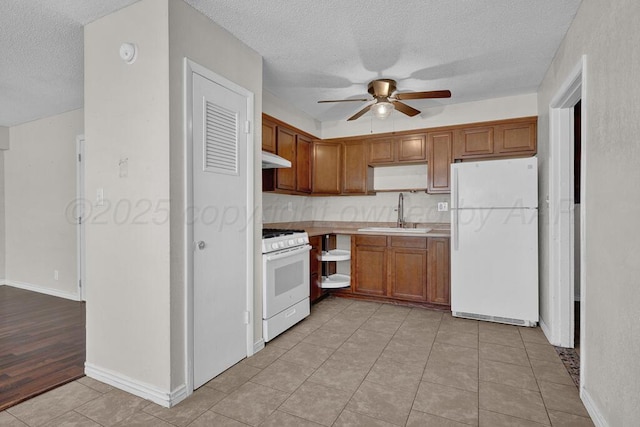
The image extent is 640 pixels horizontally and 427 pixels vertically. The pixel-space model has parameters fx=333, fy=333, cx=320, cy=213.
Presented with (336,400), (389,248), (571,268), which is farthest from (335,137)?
(336,400)

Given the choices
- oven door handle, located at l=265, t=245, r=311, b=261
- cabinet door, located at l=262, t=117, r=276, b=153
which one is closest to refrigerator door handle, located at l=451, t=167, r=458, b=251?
oven door handle, located at l=265, t=245, r=311, b=261

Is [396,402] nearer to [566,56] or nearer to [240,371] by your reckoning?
Result: [240,371]

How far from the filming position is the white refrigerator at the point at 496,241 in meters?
3.21

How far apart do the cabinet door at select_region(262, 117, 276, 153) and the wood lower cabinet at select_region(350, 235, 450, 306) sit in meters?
1.48

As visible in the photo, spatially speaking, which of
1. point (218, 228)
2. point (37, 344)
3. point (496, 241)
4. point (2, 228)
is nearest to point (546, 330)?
point (496, 241)

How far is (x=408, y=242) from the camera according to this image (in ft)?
12.5

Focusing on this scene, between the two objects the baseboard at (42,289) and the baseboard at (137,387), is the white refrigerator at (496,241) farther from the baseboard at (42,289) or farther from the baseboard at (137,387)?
the baseboard at (42,289)

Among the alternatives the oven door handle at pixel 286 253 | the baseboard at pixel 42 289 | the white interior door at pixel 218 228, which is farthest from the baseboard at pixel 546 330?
the baseboard at pixel 42 289

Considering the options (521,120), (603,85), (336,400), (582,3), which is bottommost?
(336,400)

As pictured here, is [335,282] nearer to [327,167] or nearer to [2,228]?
[327,167]

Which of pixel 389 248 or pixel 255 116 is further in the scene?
pixel 389 248

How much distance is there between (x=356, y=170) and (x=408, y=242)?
4.24 feet

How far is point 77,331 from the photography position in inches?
124

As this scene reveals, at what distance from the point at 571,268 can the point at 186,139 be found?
3.11 m
